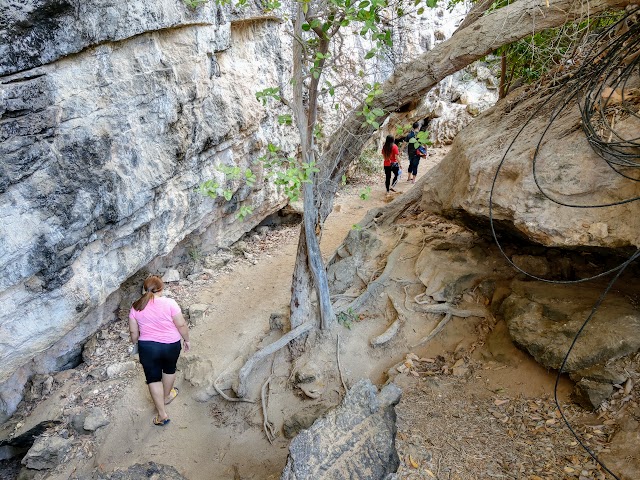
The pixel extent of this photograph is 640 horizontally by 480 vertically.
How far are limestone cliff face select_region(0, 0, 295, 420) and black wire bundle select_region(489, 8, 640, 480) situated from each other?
4.15 meters

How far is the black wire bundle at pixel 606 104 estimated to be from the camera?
10.4ft

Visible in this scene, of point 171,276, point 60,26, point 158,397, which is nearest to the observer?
point 60,26

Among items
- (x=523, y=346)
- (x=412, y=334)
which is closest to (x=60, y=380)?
(x=412, y=334)

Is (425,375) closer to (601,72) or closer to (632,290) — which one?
(632,290)

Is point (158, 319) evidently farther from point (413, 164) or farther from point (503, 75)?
point (413, 164)

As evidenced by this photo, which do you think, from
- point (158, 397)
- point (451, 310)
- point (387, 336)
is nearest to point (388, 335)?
point (387, 336)

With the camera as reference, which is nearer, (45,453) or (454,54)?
(454,54)

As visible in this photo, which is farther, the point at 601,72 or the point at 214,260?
the point at 214,260

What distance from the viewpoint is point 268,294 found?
22.3 feet

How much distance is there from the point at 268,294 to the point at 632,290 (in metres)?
4.94

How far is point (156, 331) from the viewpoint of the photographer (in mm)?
4301

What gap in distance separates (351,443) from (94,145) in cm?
401

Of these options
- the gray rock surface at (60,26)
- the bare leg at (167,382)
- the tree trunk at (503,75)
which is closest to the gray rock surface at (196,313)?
the bare leg at (167,382)

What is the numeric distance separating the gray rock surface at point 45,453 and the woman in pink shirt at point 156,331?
1.18m
